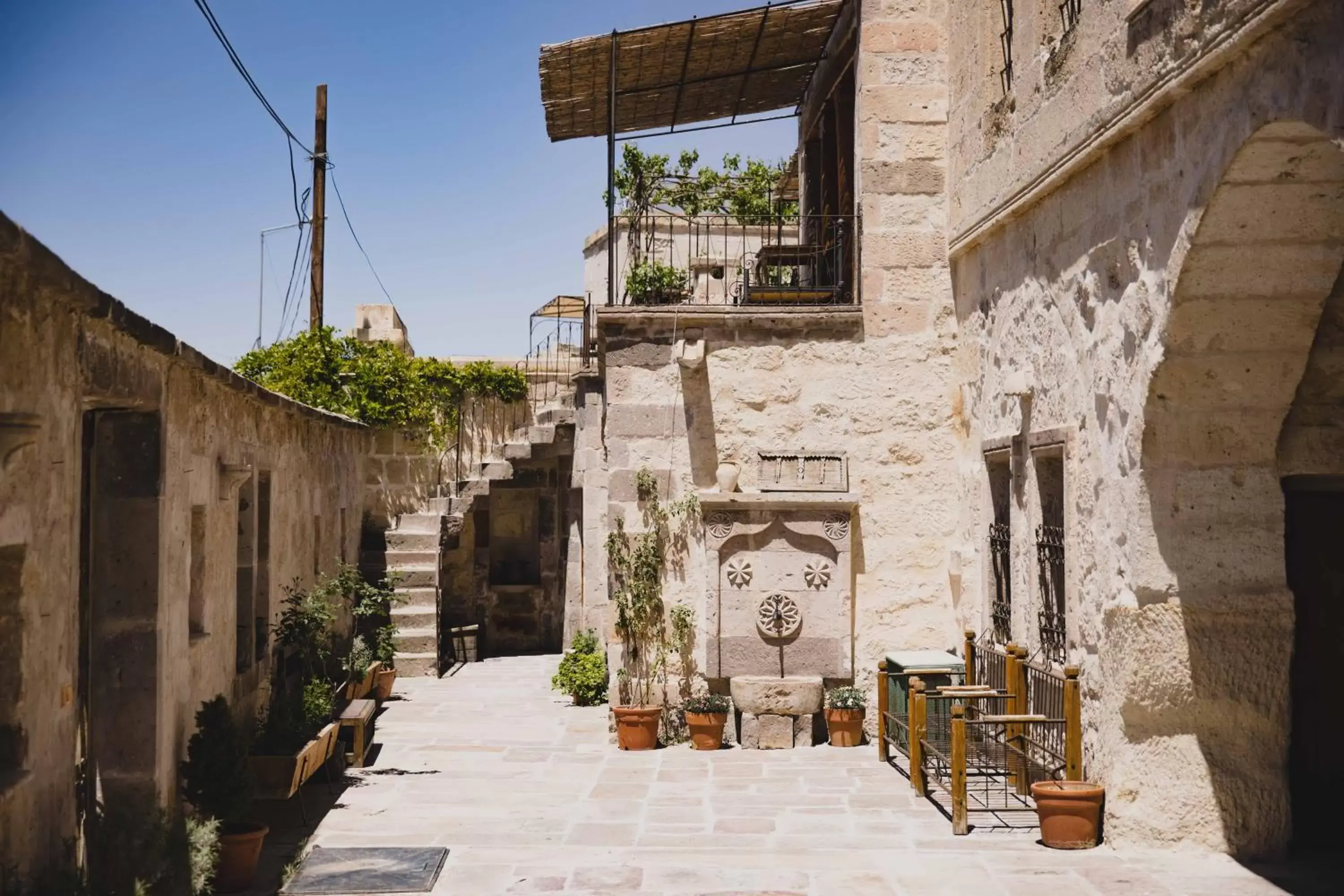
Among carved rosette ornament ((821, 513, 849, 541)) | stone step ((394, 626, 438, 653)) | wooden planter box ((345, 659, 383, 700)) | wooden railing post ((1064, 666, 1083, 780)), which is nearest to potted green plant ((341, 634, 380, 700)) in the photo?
wooden planter box ((345, 659, 383, 700))

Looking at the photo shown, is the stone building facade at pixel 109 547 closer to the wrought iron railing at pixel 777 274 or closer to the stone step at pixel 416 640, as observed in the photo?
the wrought iron railing at pixel 777 274

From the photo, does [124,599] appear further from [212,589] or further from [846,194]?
Answer: [846,194]

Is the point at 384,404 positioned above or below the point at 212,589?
above

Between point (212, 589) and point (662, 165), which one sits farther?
point (662, 165)

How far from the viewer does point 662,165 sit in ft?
91.6

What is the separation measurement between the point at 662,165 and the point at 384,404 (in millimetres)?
14250

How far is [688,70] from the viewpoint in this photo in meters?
12.1

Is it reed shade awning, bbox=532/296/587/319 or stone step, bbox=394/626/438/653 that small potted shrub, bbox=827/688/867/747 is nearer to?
stone step, bbox=394/626/438/653

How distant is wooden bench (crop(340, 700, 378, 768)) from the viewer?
9.03 m

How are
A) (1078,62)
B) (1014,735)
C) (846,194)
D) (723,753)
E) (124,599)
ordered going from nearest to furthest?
(124,599)
(1078,62)
(1014,735)
(723,753)
(846,194)

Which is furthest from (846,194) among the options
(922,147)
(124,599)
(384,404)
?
(124,599)

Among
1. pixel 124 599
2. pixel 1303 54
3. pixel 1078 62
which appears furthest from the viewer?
pixel 1078 62

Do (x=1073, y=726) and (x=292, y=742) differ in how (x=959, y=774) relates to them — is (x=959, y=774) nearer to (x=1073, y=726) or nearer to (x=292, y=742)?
(x=1073, y=726)

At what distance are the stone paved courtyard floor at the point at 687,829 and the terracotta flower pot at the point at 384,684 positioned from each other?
5.79ft
